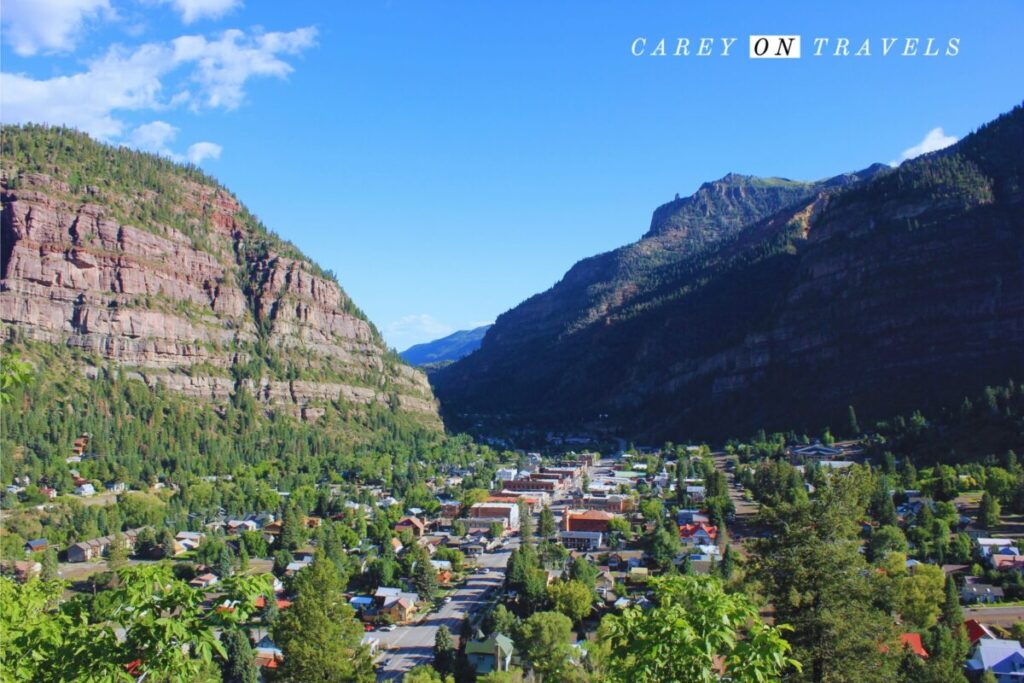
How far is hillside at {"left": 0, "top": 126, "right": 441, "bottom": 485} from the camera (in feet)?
345

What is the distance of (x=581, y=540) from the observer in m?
58.1

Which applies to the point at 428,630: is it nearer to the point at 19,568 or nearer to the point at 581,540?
the point at 581,540

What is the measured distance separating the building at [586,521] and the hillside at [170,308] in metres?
61.1

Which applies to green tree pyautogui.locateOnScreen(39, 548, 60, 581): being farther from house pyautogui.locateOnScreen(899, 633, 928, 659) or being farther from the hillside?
house pyautogui.locateOnScreen(899, 633, 928, 659)

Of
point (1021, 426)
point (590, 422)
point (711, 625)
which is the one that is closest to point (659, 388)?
point (590, 422)

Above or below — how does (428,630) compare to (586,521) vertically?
below

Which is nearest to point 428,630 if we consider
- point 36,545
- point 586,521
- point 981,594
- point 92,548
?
point 586,521

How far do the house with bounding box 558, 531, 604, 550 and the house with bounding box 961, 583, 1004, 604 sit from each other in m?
25.5

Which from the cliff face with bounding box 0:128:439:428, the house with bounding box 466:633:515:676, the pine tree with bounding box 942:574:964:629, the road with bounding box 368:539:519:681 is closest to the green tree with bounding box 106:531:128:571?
the road with bounding box 368:539:519:681

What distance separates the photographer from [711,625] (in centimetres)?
712

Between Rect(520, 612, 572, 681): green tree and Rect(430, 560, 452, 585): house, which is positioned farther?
Rect(430, 560, 452, 585): house

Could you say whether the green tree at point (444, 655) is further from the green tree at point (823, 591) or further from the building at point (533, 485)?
the building at point (533, 485)

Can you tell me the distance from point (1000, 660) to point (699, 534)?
2561 cm

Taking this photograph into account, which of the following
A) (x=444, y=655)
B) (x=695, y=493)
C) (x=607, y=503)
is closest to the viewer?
(x=444, y=655)
